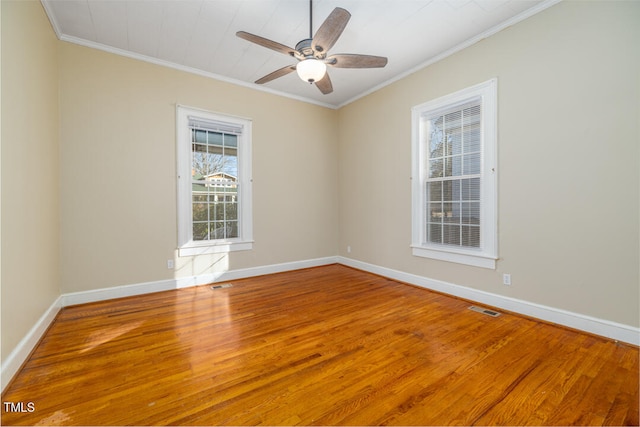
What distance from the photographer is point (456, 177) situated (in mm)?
3604

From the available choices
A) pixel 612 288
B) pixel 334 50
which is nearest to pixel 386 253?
pixel 612 288

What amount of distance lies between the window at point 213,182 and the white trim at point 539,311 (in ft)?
8.69

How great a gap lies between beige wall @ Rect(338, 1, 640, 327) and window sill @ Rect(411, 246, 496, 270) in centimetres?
8

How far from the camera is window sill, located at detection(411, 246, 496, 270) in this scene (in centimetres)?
323

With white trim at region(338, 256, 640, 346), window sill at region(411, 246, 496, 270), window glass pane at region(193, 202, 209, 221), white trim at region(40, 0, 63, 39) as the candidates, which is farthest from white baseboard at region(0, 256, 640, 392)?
white trim at region(40, 0, 63, 39)

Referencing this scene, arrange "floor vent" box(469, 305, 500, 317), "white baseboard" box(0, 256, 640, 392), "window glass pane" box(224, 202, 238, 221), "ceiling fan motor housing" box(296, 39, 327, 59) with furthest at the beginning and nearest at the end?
1. "window glass pane" box(224, 202, 238, 221)
2. "floor vent" box(469, 305, 500, 317)
3. "ceiling fan motor housing" box(296, 39, 327, 59)
4. "white baseboard" box(0, 256, 640, 392)

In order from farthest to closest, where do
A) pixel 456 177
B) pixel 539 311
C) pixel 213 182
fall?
1. pixel 213 182
2. pixel 456 177
3. pixel 539 311

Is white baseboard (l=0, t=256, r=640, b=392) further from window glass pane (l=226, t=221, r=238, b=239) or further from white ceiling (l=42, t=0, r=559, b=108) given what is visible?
white ceiling (l=42, t=0, r=559, b=108)

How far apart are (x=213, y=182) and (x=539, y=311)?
4.28 metres

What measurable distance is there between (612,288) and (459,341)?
4.49 feet

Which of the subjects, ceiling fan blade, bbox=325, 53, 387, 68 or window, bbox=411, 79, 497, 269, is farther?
window, bbox=411, 79, 497, 269

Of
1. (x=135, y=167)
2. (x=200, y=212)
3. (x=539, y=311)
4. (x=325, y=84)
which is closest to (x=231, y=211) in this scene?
(x=200, y=212)

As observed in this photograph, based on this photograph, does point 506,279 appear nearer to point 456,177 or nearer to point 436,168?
point 456,177

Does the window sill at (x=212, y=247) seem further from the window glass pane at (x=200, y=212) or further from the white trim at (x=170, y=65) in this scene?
the white trim at (x=170, y=65)
